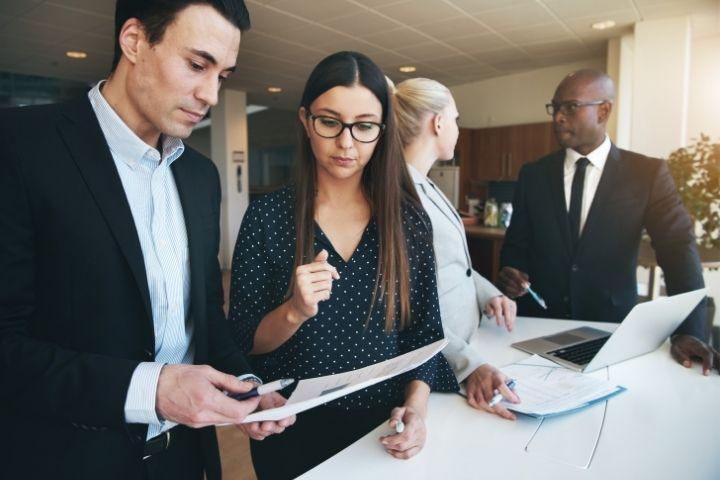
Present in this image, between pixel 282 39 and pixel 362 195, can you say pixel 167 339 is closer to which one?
pixel 362 195

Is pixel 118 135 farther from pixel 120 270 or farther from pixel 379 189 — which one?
pixel 379 189

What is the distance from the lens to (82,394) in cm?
86

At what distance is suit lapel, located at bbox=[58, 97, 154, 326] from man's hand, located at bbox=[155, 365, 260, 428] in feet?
0.72

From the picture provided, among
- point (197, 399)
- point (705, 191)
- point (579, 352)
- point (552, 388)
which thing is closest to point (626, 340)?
point (579, 352)

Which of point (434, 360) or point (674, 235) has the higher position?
point (674, 235)

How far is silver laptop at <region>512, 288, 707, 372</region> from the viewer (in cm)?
134

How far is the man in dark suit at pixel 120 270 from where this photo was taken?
87cm


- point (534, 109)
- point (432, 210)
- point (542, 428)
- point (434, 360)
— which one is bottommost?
point (542, 428)

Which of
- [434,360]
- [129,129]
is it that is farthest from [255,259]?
[434,360]

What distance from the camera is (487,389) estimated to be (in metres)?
1.20

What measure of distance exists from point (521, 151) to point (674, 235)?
6.07m

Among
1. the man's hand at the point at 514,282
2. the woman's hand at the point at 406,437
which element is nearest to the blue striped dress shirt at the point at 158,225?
the woman's hand at the point at 406,437

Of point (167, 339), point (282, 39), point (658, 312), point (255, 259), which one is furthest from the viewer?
point (282, 39)

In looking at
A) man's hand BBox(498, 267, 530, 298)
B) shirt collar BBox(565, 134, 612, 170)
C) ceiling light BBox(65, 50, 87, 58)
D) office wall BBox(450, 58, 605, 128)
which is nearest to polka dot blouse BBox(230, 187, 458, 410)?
man's hand BBox(498, 267, 530, 298)
